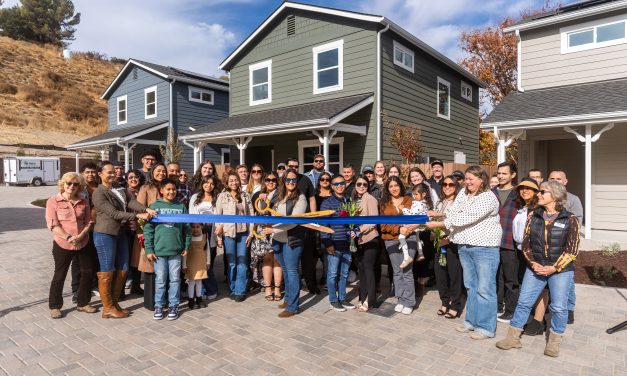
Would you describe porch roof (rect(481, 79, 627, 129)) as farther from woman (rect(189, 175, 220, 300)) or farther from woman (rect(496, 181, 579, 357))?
woman (rect(189, 175, 220, 300))

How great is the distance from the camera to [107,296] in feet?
15.9

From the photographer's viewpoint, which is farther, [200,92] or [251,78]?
[200,92]

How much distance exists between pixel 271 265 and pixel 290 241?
880mm

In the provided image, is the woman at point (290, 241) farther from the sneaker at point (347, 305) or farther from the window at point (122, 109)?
the window at point (122, 109)

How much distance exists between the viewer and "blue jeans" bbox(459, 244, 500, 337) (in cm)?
415

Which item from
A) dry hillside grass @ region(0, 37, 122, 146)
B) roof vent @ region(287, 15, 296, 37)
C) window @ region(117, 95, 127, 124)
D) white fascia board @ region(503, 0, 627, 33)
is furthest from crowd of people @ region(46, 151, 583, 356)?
dry hillside grass @ region(0, 37, 122, 146)

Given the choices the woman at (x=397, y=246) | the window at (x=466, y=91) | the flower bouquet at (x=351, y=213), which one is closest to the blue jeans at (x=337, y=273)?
the flower bouquet at (x=351, y=213)

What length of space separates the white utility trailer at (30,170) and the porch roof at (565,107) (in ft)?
106

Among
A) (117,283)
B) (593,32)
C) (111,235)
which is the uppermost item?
(593,32)

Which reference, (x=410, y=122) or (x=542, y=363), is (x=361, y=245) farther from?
(x=410, y=122)

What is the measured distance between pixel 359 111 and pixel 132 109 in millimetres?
15300

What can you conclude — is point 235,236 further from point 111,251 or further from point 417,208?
point 417,208

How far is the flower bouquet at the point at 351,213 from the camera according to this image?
5.08 meters

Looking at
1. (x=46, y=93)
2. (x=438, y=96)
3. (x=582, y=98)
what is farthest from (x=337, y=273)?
(x=46, y=93)
